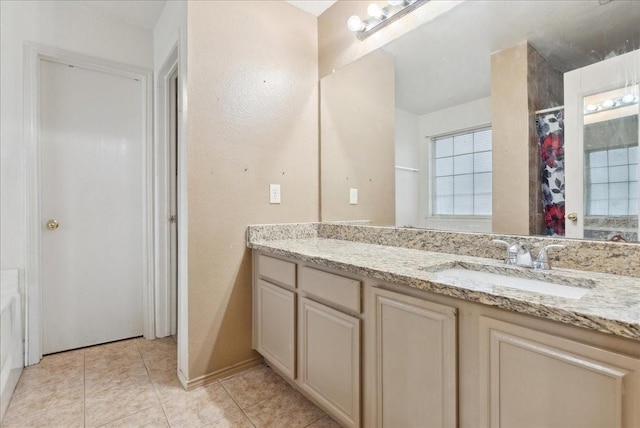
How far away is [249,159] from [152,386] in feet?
4.61

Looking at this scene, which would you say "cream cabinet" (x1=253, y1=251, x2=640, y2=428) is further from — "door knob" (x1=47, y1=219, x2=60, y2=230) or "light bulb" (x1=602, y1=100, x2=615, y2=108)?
"door knob" (x1=47, y1=219, x2=60, y2=230)

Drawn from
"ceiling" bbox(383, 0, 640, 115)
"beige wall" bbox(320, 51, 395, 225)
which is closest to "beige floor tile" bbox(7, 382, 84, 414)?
"beige wall" bbox(320, 51, 395, 225)

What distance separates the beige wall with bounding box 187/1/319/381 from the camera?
1.76m

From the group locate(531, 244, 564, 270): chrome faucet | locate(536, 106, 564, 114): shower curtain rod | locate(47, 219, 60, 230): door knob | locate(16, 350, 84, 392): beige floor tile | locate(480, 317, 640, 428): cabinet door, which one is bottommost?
locate(16, 350, 84, 392): beige floor tile

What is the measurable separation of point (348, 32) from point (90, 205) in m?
2.17

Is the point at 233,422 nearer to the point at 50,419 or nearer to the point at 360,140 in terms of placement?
the point at 50,419

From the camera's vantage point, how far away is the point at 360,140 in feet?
6.89

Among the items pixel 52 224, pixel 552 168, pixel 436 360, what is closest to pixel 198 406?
pixel 436 360

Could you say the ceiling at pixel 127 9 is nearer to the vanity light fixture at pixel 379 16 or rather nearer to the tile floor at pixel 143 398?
the vanity light fixture at pixel 379 16

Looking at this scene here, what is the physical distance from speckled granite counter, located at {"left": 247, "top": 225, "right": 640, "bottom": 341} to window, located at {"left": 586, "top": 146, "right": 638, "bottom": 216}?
237 mm

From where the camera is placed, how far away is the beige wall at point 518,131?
1.26m

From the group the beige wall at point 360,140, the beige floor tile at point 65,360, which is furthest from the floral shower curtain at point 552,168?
the beige floor tile at point 65,360

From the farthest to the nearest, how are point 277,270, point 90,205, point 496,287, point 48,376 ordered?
point 90,205, point 48,376, point 277,270, point 496,287

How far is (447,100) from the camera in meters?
1.57
